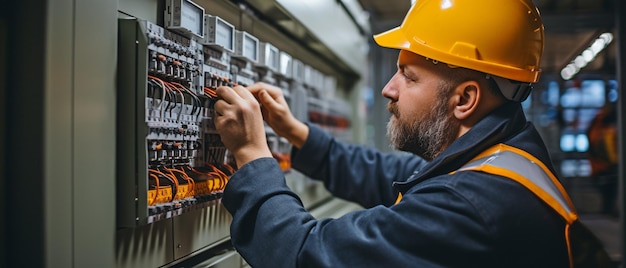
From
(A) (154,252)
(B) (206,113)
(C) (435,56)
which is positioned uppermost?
(C) (435,56)

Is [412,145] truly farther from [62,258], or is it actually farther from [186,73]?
[62,258]

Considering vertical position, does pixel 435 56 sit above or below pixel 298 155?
above

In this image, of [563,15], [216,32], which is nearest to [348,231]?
[216,32]

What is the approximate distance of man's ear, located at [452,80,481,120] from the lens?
1.23 metres

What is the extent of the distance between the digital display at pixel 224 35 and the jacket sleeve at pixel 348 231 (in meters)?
0.34

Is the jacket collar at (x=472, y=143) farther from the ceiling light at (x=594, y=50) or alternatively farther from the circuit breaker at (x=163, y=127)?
the ceiling light at (x=594, y=50)

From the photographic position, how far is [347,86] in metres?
3.35

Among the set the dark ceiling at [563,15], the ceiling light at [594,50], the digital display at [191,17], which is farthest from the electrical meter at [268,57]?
the ceiling light at [594,50]

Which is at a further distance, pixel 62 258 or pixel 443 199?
pixel 443 199

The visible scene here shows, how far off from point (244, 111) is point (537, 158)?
66 centimetres

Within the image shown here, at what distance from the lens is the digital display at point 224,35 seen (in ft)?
4.21

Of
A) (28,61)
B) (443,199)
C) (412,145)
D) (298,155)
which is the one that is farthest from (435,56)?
(28,61)

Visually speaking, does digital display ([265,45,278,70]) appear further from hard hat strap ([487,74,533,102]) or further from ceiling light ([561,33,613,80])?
ceiling light ([561,33,613,80])

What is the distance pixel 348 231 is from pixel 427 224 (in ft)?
0.52
